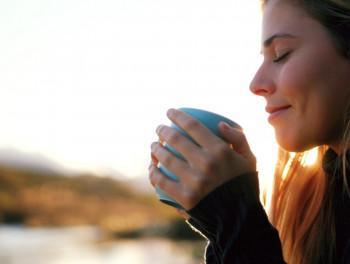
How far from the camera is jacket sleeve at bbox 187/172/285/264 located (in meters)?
0.69

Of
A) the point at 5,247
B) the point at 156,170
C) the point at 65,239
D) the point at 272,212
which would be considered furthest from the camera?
the point at 65,239

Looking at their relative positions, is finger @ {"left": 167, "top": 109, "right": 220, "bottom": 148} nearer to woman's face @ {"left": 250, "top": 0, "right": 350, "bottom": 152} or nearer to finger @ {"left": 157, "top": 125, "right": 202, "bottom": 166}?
finger @ {"left": 157, "top": 125, "right": 202, "bottom": 166}

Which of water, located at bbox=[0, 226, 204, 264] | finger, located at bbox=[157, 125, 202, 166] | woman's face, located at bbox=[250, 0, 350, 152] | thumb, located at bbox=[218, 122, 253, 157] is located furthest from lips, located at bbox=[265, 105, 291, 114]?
water, located at bbox=[0, 226, 204, 264]

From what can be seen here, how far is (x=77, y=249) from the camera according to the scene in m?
3.42

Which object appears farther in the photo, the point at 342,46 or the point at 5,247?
the point at 5,247

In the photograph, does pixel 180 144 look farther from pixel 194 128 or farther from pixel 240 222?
pixel 240 222

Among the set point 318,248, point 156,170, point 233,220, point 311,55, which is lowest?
point 318,248

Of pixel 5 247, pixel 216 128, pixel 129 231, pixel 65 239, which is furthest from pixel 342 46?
pixel 129 231

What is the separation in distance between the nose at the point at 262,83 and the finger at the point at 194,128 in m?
0.20

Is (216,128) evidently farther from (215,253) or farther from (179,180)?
(215,253)

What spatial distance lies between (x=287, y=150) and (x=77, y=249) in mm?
2921

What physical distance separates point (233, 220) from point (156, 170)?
0.58ft

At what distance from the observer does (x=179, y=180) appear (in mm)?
743

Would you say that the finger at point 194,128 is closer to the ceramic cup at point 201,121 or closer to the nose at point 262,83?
the ceramic cup at point 201,121
